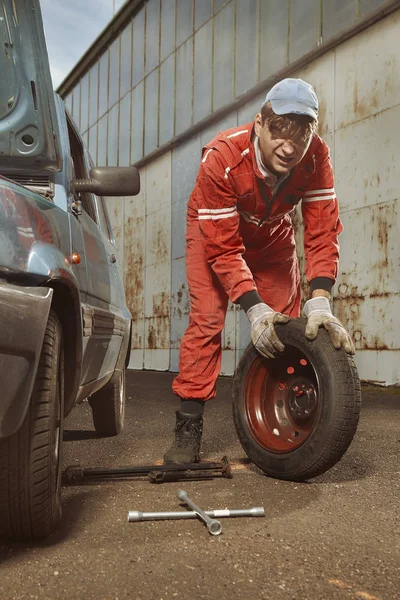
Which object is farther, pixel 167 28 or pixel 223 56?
pixel 167 28

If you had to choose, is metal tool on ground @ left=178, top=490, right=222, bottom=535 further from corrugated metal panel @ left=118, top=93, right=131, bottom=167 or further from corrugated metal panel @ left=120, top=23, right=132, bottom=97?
corrugated metal panel @ left=120, top=23, right=132, bottom=97

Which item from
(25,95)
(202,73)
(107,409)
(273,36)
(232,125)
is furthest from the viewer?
(202,73)

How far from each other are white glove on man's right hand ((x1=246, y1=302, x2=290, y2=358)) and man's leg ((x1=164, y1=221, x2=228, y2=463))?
308 millimetres

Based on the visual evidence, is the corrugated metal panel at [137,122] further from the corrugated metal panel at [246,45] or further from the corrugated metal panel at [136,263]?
the corrugated metal panel at [246,45]

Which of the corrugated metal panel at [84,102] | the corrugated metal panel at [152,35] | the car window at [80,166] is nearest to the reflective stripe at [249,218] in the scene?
the car window at [80,166]

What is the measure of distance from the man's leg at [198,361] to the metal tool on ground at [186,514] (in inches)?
33.7

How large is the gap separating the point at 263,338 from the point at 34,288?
50.6 inches

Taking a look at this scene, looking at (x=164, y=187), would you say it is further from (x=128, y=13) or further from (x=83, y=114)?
(x=83, y=114)

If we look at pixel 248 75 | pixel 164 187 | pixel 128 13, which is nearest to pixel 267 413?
pixel 248 75

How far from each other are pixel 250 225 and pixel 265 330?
662mm

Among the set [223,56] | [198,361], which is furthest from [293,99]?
[223,56]

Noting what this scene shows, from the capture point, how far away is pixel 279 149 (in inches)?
114

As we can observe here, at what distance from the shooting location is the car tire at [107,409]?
397cm

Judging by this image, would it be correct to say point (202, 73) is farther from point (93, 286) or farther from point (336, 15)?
point (93, 286)
